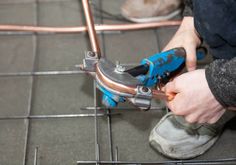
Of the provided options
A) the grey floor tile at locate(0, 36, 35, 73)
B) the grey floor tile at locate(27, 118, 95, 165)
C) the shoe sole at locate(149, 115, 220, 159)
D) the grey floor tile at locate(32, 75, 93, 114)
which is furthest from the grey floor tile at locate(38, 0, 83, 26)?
the shoe sole at locate(149, 115, 220, 159)

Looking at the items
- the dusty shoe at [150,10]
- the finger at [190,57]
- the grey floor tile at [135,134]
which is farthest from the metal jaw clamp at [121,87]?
the dusty shoe at [150,10]

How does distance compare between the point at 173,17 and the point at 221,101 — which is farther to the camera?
the point at 173,17

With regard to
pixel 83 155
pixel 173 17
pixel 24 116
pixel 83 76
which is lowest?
pixel 83 155

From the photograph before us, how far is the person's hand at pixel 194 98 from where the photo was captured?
0.67m

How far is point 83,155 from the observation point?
94 centimetres

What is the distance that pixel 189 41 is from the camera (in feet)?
2.77

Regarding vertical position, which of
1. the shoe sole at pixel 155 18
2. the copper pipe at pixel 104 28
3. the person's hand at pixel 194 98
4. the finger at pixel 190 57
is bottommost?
the person's hand at pixel 194 98

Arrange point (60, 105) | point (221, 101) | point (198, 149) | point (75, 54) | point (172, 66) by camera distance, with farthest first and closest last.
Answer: point (75, 54) → point (60, 105) → point (198, 149) → point (172, 66) → point (221, 101)

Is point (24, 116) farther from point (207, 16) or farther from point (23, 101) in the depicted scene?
point (207, 16)

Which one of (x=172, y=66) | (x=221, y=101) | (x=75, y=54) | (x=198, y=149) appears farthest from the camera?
(x=75, y=54)

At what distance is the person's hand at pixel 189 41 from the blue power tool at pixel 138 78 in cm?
2

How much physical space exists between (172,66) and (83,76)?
370 mm

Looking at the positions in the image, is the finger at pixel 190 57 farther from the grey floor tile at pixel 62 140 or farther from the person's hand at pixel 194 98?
the grey floor tile at pixel 62 140

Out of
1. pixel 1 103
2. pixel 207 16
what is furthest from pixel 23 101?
pixel 207 16
